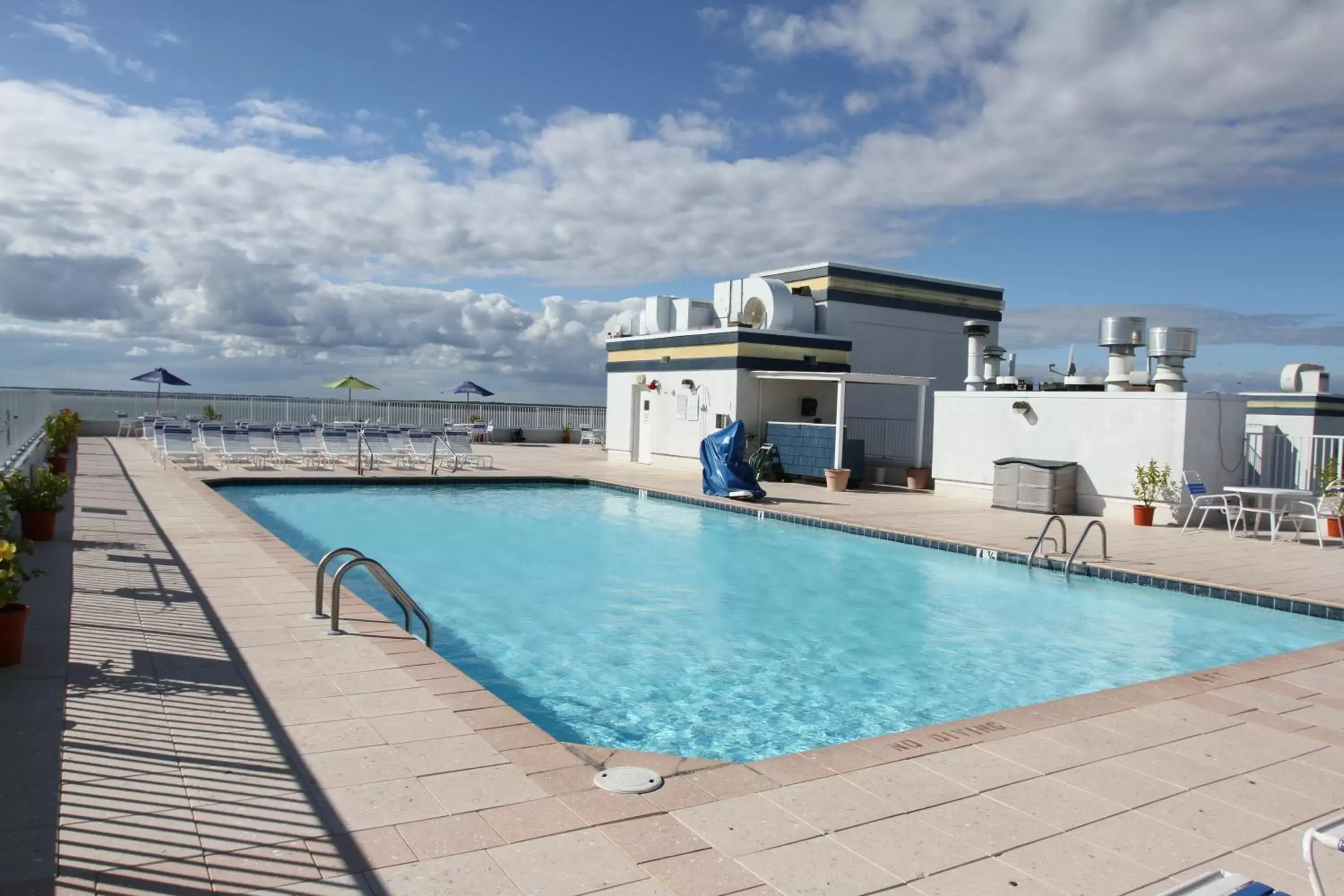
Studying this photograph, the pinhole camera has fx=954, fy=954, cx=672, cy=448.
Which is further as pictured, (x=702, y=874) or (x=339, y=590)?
(x=339, y=590)

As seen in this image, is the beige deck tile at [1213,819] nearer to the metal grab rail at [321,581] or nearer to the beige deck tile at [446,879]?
the beige deck tile at [446,879]

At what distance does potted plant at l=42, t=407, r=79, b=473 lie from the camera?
15033mm

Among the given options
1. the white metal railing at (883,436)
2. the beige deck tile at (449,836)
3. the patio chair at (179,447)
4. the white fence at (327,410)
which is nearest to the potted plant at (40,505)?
the beige deck tile at (449,836)

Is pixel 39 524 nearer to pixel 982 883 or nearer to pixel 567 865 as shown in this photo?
pixel 567 865

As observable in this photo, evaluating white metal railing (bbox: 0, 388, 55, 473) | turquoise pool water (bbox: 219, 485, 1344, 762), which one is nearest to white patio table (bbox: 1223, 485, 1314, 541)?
turquoise pool water (bbox: 219, 485, 1344, 762)

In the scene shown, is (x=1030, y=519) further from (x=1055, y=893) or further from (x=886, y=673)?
(x=1055, y=893)

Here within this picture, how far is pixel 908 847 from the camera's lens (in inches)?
126

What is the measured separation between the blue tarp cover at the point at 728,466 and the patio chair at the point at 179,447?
32.1 ft

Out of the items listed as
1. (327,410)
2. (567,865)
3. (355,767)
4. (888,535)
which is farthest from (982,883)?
(327,410)

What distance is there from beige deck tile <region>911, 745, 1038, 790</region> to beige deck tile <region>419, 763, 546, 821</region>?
1.64 meters

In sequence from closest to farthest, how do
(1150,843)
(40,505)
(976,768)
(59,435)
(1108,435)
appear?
(1150,843), (976,768), (40,505), (1108,435), (59,435)

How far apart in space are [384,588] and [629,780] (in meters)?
3.05

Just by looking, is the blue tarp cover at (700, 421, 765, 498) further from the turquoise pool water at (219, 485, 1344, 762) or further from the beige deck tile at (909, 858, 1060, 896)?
the beige deck tile at (909, 858, 1060, 896)

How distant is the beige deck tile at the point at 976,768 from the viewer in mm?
3820
